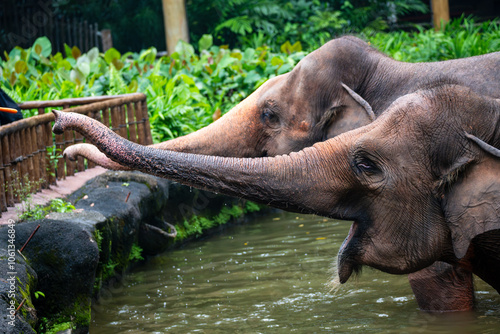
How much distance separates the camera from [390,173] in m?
3.01

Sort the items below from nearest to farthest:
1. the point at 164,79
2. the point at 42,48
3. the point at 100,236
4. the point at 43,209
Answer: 1. the point at 100,236
2. the point at 43,209
3. the point at 164,79
4. the point at 42,48

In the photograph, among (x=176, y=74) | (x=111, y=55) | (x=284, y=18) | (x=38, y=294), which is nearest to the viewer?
(x=38, y=294)

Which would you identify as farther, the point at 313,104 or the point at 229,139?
the point at 229,139

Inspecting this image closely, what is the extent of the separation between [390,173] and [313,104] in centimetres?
175

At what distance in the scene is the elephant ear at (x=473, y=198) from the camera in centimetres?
279

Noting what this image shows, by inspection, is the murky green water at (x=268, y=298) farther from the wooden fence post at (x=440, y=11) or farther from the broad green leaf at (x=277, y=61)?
the wooden fence post at (x=440, y=11)

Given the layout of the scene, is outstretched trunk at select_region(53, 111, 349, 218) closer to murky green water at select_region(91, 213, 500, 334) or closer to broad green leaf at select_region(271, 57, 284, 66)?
murky green water at select_region(91, 213, 500, 334)

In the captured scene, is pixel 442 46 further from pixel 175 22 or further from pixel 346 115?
pixel 346 115

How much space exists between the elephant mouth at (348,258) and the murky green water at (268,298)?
502mm

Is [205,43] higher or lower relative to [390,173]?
higher

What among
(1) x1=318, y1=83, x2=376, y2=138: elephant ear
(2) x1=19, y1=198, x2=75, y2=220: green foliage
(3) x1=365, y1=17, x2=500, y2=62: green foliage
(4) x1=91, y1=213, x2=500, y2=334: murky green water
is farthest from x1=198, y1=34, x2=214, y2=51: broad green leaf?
(1) x1=318, y1=83, x2=376, y2=138: elephant ear

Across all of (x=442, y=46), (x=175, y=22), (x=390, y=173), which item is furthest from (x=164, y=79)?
(x=390, y=173)

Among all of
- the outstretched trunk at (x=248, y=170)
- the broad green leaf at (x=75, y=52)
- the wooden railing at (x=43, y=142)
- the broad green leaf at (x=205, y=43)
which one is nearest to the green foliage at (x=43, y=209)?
the wooden railing at (x=43, y=142)

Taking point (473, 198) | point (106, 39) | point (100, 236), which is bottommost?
point (100, 236)
